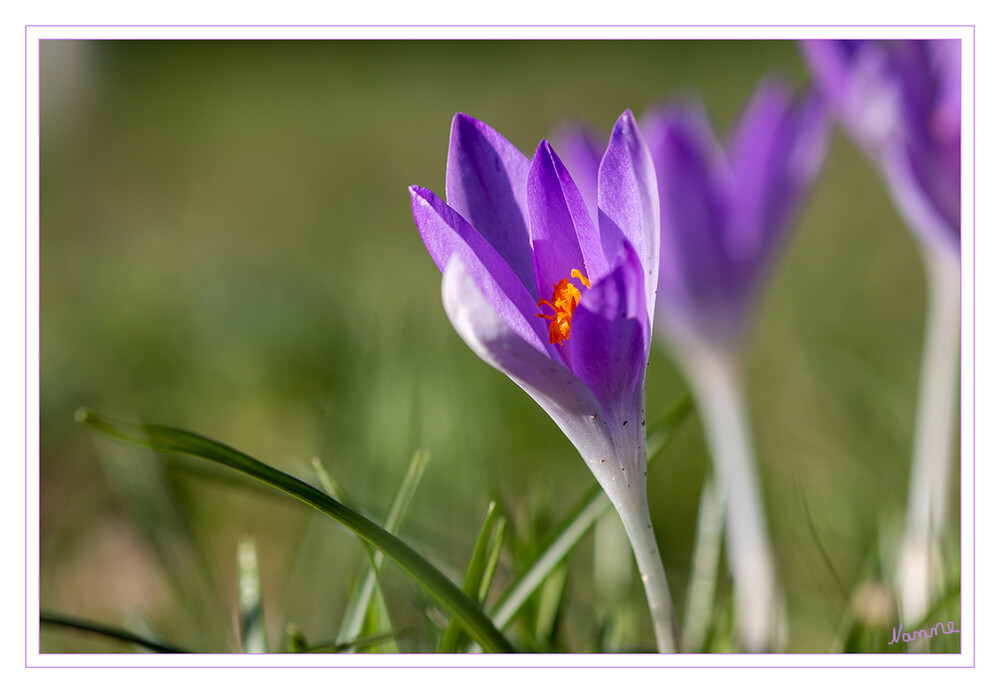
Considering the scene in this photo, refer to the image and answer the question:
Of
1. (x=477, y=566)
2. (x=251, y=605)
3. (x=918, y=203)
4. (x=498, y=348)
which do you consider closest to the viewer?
(x=498, y=348)

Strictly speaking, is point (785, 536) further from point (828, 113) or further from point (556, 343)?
point (556, 343)

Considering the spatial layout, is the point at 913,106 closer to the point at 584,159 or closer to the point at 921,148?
the point at 921,148

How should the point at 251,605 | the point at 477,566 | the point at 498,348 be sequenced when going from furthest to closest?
1. the point at 251,605
2. the point at 477,566
3. the point at 498,348

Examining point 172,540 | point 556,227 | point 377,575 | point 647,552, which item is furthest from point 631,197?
point 172,540

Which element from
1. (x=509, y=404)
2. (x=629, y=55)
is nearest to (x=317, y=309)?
(x=509, y=404)

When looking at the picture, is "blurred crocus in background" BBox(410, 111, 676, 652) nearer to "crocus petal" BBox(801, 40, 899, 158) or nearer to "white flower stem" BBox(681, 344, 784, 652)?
"white flower stem" BBox(681, 344, 784, 652)
